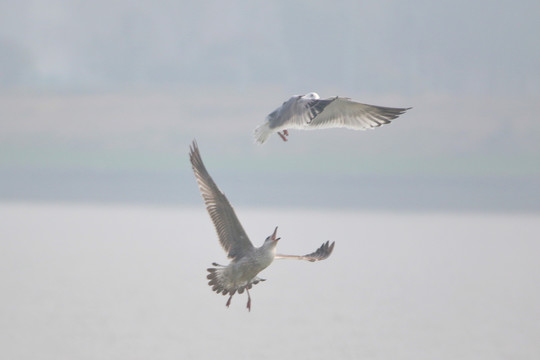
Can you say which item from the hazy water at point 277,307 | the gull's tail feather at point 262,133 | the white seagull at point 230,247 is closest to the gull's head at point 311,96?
the gull's tail feather at point 262,133

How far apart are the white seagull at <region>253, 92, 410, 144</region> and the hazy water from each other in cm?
3542

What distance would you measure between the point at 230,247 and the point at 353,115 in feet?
9.70

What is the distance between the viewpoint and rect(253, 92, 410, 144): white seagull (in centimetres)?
1205

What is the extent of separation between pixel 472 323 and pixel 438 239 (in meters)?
105

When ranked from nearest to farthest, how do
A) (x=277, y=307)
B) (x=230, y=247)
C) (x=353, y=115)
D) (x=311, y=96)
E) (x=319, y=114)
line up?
(x=311, y=96)
(x=230, y=247)
(x=319, y=114)
(x=353, y=115)
(x=277, y=307)

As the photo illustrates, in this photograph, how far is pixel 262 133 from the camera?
12219 mm

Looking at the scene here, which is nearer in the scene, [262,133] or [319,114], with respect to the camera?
[262,133]

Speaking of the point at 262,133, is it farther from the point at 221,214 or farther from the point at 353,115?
the point at 353,115

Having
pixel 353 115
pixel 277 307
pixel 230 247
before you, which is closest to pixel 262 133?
pixel 230 247

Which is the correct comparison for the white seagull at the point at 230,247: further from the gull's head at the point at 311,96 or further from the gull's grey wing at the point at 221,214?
the gull's head at the point at 311,96

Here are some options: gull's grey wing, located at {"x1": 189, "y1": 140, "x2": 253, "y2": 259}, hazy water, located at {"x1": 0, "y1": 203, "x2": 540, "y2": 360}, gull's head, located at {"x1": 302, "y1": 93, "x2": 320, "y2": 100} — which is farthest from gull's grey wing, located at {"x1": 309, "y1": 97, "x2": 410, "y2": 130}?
hazy water, located at {"x1": 0, "y1": 203, "x2": 540, "y2": 360}

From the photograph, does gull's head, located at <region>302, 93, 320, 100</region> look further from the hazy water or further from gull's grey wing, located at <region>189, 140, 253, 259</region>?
the hazy water

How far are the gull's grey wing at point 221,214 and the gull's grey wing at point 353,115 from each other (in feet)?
6.38

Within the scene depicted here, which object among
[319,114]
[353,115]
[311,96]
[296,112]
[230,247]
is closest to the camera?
[296,112]
